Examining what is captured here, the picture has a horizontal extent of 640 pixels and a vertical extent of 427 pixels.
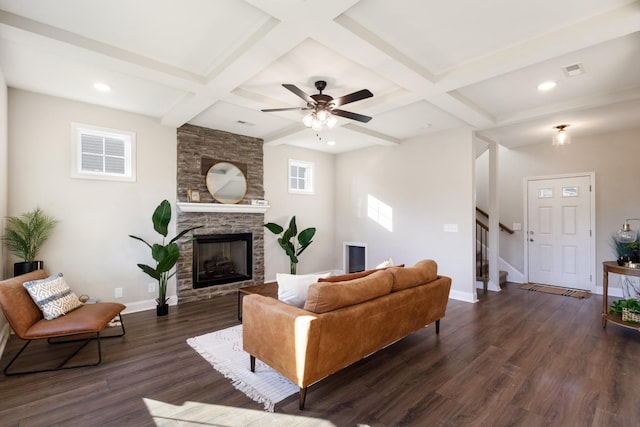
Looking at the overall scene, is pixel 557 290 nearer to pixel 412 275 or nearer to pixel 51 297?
pixel 412 275

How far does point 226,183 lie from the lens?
17.5 ft

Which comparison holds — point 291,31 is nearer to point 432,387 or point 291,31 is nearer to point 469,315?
point 432,387

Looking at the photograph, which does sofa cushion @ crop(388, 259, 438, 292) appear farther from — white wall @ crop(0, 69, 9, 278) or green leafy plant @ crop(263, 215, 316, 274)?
white wall @ crop(0, 69, 9, 278)

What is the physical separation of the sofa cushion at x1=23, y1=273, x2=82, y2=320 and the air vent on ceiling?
5400mm

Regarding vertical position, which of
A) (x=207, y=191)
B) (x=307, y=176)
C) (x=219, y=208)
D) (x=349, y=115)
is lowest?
(x=219, y=208)

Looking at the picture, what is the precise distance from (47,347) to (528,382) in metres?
4.56

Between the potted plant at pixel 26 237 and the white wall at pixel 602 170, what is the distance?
7.81 m

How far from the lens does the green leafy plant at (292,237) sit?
5.85 m

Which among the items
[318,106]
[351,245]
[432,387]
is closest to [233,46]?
[318,106]

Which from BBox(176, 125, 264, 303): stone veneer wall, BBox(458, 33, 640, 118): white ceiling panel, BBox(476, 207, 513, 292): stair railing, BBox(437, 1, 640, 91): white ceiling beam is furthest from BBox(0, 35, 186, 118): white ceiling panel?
BBox(476, 207, 513, 292): stair railing

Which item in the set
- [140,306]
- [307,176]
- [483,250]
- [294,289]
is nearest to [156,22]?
[294,289]

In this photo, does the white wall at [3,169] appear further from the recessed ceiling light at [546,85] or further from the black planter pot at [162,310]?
the recessed ceiling light at [546,85]

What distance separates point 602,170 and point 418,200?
10.5 ft

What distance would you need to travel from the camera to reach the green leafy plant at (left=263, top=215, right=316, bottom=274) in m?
5.85
